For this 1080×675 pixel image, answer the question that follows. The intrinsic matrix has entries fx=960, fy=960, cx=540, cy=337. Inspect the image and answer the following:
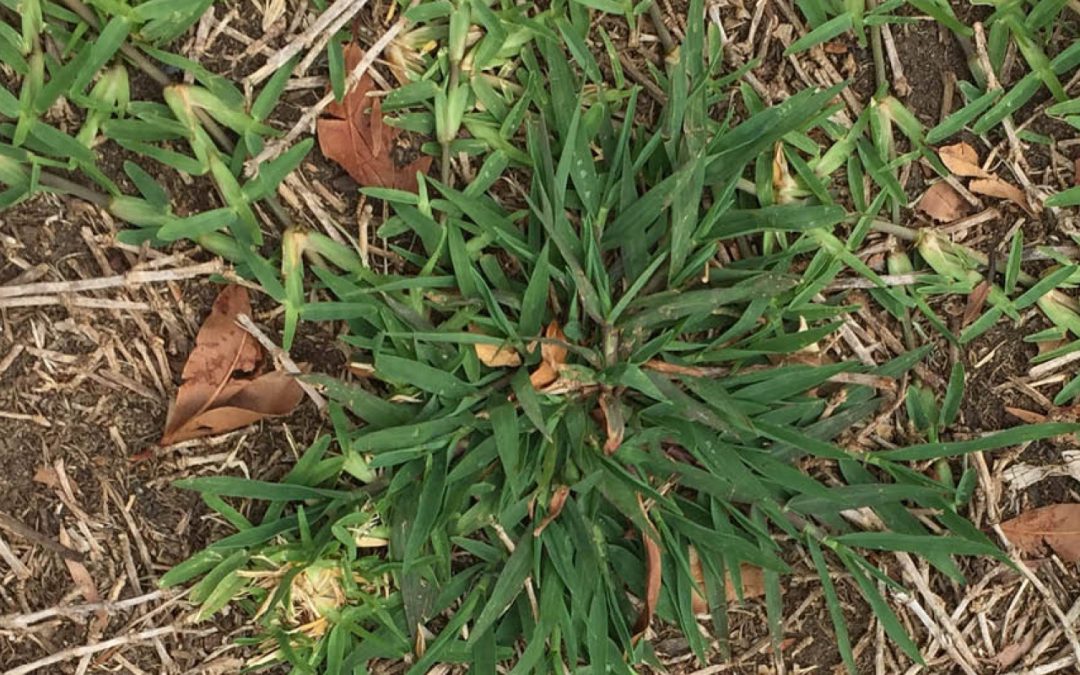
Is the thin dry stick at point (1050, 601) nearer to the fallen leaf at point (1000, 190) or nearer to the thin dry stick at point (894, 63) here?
the fallen leaf at point (1000, 190)

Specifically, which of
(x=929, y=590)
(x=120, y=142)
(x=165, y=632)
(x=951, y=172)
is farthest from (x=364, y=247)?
(x=929, y=590)

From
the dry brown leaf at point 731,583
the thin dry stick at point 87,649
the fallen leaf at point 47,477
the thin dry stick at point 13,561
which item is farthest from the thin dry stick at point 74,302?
the dry brown leaf at point 731,583

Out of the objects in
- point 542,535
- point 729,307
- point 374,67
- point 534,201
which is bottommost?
point 542,535

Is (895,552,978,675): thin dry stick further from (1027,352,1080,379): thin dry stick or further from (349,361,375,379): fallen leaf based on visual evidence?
(349,361,375,379): fallen leaf

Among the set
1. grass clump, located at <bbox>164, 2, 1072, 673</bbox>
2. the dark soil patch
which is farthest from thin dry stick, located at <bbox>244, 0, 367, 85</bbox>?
the dark soil patch

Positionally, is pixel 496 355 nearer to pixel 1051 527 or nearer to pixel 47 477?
pixel 47 477

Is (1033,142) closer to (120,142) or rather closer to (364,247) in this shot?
(364,247)

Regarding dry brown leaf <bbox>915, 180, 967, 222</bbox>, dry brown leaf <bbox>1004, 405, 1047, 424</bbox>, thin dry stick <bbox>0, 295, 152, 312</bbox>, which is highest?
dry brown leaf <bbox>915, 180, 967, 222</bbox>
